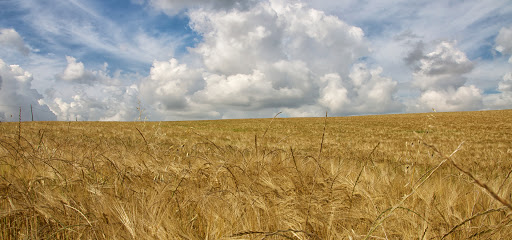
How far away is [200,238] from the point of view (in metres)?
1.67

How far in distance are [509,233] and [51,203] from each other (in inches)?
126

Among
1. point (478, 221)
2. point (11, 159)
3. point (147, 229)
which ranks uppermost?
point (11, 159)

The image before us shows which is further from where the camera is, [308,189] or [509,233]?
[308,189]

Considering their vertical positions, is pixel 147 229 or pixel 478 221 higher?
pixel 147 229

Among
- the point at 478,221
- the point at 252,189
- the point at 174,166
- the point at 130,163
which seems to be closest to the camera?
the point at 478,221

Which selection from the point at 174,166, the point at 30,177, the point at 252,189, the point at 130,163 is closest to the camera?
the point at 252,189

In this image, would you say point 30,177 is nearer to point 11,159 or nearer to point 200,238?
point 11,159

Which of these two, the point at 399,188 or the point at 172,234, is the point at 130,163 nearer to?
the point at 172,234

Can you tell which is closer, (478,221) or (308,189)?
(478,221)

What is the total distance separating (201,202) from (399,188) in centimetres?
212

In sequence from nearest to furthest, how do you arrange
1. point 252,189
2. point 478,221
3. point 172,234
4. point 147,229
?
1. point 172,234
2. point 147,229
3. point 478,221
4. point 252,189

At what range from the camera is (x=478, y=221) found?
192cm

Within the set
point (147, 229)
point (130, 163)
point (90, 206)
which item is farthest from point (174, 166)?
point (147, 229)

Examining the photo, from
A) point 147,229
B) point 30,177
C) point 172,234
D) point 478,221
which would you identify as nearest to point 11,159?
point 30,177
